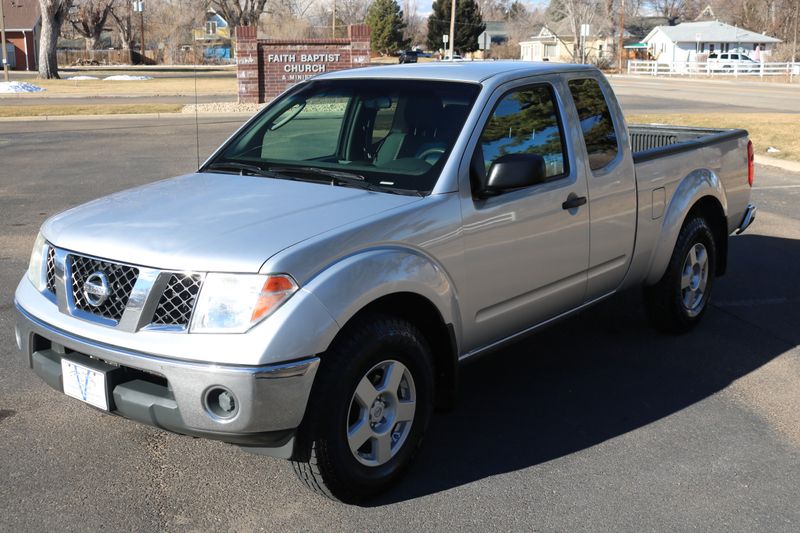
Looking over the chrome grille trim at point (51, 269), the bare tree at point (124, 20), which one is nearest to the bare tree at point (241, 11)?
the bare tree at point (124, 20)

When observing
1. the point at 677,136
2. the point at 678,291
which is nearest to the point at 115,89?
the point at 677,136

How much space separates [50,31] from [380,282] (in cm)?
4649

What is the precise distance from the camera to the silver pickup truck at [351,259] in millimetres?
3352

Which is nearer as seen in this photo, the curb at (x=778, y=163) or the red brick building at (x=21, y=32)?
the curb at (x=778, y=163)

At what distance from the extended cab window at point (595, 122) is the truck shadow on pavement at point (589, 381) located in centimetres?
100

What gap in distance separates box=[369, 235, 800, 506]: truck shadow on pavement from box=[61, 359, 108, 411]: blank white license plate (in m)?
1.28

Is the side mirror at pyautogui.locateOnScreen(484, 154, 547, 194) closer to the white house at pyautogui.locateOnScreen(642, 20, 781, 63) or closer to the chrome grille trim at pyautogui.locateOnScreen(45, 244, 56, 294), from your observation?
the chrome grille trim at pyautogui.locateOnScreen(45, 244, 56, 294)

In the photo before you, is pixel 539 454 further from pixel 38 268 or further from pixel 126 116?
pixel 126 116

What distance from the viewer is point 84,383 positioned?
361 centimetres

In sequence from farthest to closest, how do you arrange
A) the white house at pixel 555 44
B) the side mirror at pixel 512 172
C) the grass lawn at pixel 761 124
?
the white house at pixel 555 44
the grass lawn at pixel 761 124
the side mirror at pixel 512 172

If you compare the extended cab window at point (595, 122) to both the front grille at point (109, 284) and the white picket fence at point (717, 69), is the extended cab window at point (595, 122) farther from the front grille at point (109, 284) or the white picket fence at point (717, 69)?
the white picket fence at point (717, 69)

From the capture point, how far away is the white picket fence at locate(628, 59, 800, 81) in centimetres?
5925

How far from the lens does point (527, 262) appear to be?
4.56m

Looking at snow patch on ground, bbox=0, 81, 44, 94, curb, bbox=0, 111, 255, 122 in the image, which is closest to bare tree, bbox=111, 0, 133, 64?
snow patch on ground, bbox=0, 81, 44, 94
